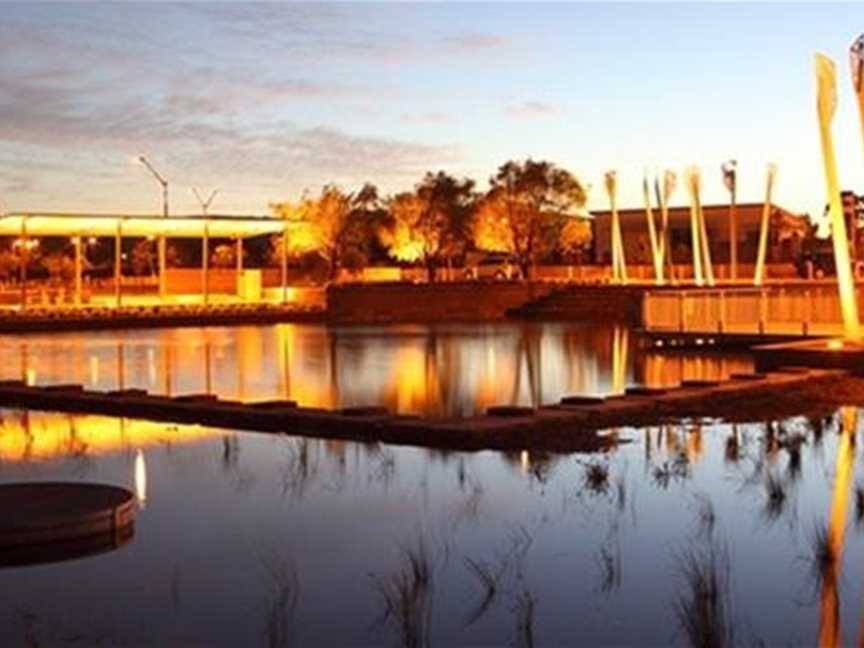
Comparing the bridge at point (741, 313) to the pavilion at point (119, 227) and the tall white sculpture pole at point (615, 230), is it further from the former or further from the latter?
the pavilion at point (119, 227)

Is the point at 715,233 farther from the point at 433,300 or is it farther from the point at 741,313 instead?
the point at 741,313

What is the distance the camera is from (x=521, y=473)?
1227 centimetres

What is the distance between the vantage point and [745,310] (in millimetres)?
30375

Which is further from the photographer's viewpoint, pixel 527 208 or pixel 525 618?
pixel 527 208

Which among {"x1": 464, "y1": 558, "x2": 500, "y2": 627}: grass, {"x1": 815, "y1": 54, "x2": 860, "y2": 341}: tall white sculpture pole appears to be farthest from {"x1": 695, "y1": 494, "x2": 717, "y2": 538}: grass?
{"x1": 815, "y1": 54, "x2": 860, "y2": 341}: tall white sculpture pole

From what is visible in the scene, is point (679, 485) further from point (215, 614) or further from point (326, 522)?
point (215, 614)

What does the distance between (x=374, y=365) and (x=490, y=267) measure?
5561 cm

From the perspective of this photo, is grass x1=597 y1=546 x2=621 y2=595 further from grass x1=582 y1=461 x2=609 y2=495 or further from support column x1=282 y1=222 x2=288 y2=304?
support column x1=282 y1=222 x2=288 y2=304

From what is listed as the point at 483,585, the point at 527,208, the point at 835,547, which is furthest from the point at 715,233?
the point at 483,585

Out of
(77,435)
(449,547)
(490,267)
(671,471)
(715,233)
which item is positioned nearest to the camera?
(449,547)

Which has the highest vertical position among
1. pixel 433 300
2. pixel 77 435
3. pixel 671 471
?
pixel 433 300

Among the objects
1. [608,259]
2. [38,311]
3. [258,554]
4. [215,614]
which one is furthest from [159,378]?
[608,259]

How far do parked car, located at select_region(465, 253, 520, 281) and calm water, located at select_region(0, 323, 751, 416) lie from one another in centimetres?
3046

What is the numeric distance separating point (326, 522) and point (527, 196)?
197 feet
